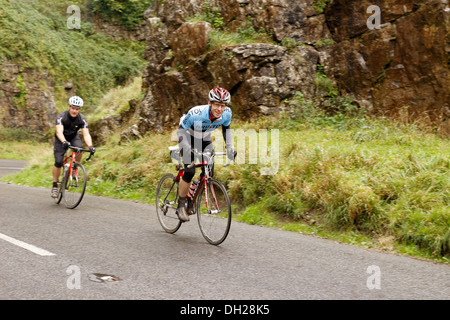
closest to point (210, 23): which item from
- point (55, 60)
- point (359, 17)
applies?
point (359, 17)

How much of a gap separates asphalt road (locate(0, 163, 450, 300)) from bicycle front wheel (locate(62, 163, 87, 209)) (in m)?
1.70

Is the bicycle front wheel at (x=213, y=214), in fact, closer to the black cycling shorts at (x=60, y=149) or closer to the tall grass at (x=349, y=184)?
the tall grass at (x=349, y=184)

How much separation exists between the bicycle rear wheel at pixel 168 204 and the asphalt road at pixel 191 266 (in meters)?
0.19

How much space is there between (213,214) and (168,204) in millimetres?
1184

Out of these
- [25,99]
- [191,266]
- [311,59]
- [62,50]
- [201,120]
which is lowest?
[191,266]

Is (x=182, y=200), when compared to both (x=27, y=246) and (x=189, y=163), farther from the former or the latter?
(x=27, y=246)

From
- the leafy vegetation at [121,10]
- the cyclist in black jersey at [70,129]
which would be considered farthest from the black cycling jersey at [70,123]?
the leafy vegetation at [121,10]

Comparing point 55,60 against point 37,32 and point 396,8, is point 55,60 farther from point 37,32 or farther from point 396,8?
point 396,8

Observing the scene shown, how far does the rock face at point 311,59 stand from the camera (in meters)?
12.8

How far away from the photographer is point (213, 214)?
22.1 ft

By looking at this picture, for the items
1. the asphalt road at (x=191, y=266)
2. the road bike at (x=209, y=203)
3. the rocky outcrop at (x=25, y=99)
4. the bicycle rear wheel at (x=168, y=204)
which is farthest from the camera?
the rocky outcrop at (x=25, y=99)

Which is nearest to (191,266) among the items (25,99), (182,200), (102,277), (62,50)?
(102,277)

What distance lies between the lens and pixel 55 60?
34812mm

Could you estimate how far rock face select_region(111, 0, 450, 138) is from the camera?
12.8 metres
